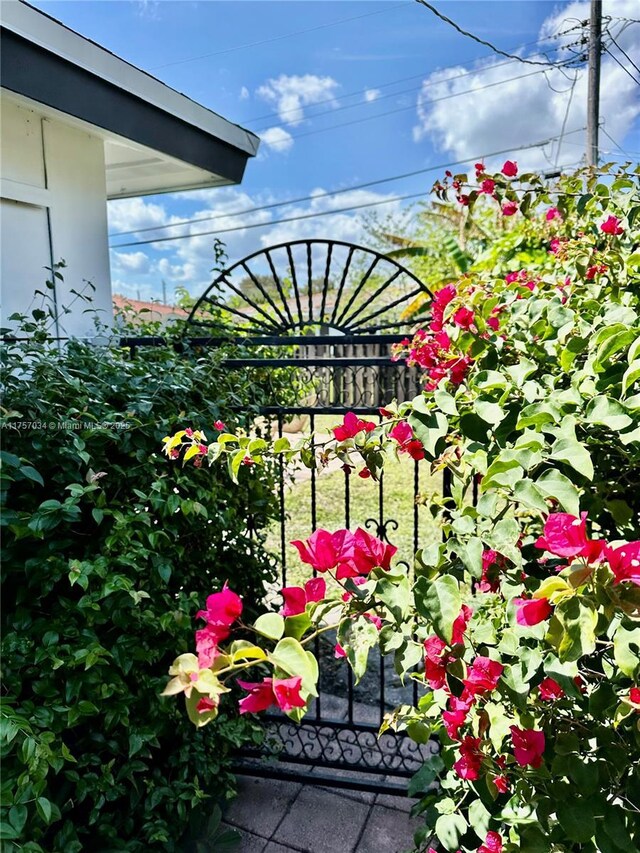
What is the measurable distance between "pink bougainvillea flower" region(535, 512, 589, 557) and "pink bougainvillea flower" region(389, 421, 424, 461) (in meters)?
0.49

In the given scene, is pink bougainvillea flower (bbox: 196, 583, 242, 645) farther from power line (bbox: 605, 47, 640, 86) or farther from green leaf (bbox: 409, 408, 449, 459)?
power line (bbox: 605, 47, 640, 86)

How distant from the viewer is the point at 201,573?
1.74m

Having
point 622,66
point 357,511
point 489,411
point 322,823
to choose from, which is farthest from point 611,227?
point 622,66

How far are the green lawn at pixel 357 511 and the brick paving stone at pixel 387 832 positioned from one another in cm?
167

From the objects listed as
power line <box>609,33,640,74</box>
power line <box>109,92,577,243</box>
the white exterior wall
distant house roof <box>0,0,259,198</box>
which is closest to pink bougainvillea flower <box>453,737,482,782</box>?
the white exterior wall

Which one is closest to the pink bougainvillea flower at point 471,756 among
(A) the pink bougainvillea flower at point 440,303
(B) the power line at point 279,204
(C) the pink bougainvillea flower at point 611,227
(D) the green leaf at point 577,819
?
(D) the green leaf at point 577,819

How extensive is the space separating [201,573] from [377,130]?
2002 centimetres

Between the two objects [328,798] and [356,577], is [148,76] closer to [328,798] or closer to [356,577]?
[356,577]

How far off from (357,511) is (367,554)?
4.09m

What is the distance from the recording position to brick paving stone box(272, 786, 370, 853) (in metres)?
1.65

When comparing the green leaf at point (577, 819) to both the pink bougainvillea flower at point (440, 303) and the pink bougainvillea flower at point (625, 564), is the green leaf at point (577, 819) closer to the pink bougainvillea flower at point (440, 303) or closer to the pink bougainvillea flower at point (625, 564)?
the pink bougainvillea flower at point (625, 564)

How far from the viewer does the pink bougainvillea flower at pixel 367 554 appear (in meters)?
0.70

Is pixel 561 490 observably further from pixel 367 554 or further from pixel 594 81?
pixel 594 81

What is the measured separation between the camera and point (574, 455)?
713 millimetres
